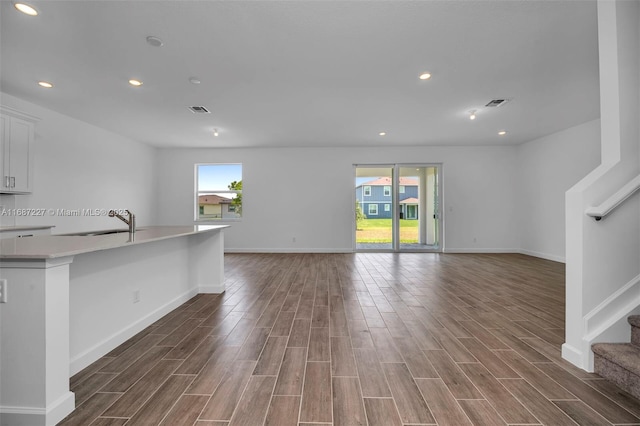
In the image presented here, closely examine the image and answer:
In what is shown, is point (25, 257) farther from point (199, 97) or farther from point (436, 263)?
point (436, 263)

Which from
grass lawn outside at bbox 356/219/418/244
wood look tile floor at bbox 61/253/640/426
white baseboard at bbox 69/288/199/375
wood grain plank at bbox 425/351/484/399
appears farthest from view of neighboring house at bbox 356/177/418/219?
wood grain plank at bbox 425/351/484/399

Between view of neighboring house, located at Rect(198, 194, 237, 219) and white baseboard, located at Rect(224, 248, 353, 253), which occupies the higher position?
view of neighboring house, located at Rect(198, 194, 237, 219)

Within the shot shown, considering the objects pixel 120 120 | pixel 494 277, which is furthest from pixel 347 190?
pixel 120 120

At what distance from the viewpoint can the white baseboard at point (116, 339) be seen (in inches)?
69.1

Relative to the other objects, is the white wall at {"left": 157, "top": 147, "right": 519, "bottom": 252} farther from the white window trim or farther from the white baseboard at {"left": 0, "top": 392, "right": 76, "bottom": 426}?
the white baseboard at {"left": 0, "top": 392, "right": 76, "bottom": 426}

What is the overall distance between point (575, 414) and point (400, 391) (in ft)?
2.87

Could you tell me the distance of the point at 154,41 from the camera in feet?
8.46

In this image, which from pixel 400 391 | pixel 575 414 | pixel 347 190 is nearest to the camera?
pixel 575 414

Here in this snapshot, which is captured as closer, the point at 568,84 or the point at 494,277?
the point at 568,84

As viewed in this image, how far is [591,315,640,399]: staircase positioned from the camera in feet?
5.02

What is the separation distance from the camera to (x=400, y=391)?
1552 mm

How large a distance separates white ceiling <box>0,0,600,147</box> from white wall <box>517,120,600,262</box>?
50cm

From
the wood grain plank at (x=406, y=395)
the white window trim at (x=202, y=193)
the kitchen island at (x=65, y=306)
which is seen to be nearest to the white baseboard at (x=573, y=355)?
the wood grain plank at (x=406, y=395)

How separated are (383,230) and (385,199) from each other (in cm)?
83
